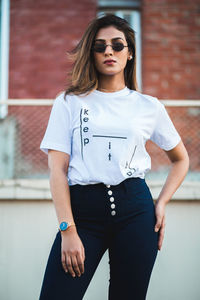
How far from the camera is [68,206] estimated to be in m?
1.53

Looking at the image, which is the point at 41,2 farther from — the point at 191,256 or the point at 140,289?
the point at 140,289

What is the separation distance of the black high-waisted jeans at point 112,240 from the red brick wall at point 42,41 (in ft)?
13.7

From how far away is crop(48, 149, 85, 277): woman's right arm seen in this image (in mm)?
1492

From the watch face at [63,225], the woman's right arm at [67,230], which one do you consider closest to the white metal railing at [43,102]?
the woman's right arm at [67,230]

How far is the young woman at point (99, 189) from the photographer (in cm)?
155

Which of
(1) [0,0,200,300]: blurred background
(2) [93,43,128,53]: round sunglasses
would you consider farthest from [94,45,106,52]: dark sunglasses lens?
Answer: (1) [0,0,200,300]: blurred background

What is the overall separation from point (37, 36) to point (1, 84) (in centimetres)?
97

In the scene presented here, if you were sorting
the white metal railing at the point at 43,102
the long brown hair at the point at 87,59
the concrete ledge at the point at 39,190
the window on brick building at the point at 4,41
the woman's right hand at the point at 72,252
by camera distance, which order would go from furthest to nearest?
the window on brick building at the point at 4,41 → the white metal railing at the point at 43,102 → the concrete ledge at the point at 39,190 → the long brown hair at the point at 87,59 → the woman's right hand at the point at 72,252

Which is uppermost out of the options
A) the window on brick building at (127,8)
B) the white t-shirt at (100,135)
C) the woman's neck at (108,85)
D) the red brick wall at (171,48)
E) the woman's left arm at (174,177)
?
the window on brick building at (127,8)

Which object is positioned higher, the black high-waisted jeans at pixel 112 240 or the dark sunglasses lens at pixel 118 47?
the dark sunglasses lens at pixel 118 47

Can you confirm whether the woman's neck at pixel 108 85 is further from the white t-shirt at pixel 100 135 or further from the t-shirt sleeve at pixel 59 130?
the t-shirt sleeve at pixel 59 130

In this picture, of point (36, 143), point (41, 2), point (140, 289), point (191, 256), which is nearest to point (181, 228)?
point (191, 256)

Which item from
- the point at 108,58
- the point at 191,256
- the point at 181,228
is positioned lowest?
the point at 191,256

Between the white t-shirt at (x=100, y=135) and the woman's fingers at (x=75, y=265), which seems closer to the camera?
the woman's fingers at (x=75, y=265)
